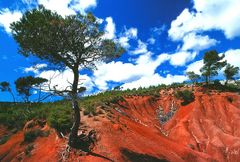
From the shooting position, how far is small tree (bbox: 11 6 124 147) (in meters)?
20.8

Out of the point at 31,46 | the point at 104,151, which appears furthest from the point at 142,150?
the point at 31,46

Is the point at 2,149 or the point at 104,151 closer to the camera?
the point at 104,151

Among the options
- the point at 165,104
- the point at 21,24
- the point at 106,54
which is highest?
the point at 21,24

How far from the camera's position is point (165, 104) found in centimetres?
4950

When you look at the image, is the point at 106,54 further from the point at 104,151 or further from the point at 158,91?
the point at 158,91

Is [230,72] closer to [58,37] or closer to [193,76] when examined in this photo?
[193,76]

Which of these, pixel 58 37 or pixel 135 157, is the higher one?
pixel 58 37

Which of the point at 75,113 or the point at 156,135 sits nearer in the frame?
the point at 75,113

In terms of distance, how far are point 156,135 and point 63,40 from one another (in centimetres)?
1778

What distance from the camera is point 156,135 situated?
109ft

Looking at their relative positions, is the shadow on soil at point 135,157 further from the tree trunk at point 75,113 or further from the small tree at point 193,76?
the small tree at point 193,76

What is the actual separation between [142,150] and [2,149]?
47.3ft

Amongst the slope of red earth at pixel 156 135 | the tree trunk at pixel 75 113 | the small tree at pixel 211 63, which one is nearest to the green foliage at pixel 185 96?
the slope of red earth at pixel 156 135

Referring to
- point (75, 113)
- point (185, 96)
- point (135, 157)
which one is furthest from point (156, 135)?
point (185, 96)
